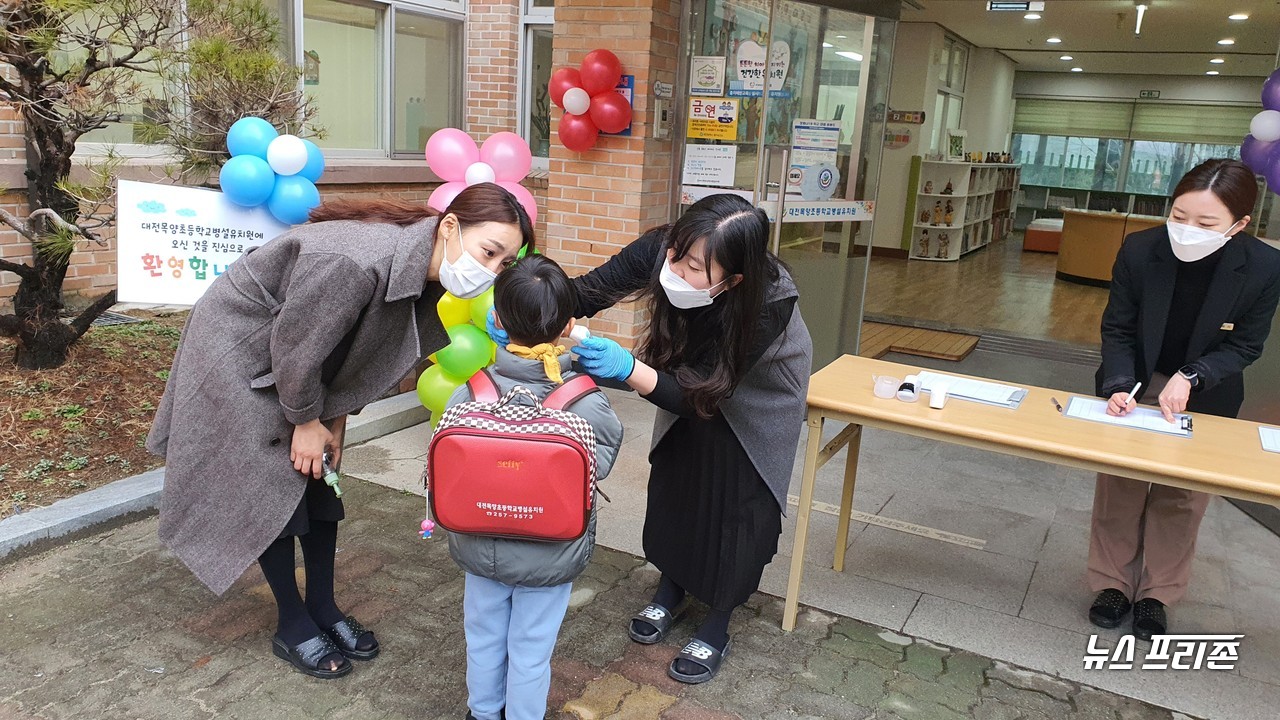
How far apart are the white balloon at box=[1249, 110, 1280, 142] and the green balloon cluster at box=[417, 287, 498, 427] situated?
3162mm

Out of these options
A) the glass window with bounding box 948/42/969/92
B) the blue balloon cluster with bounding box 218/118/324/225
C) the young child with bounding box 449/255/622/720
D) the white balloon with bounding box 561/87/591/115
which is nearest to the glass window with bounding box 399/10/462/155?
the white balloon with bounding box 561/87/591/115

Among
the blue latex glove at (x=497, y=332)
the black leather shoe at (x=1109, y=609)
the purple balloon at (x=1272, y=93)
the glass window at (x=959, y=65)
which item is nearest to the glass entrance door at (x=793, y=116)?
the purple balloon at (x=1272, y=93)

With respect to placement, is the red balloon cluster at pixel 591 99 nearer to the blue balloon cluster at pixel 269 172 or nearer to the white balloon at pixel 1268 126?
the blue balloon cluster at pixel 269 172

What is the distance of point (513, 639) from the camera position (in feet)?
6.99

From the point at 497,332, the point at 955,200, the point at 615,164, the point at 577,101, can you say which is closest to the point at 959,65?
the point at 955,200

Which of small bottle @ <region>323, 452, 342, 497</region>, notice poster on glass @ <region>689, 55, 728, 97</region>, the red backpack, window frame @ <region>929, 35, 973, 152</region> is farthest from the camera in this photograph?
window frame @ <region>929, 35, 973, 152</region>

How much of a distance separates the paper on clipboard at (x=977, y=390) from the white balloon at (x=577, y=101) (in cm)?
252

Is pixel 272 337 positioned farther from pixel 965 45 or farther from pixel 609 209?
pixel 965 45

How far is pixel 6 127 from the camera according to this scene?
499 centimetres

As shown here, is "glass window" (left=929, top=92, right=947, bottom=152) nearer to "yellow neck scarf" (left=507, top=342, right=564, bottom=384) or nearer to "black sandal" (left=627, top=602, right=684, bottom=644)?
"black sandal" (left=627, top=602, right=684, bottom=644)

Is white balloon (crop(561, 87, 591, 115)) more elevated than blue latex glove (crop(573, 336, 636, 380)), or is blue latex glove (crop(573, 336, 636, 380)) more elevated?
white balloon (crop(561, 87, 591, 115))

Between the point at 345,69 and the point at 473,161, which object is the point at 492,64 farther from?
the point at 473,161

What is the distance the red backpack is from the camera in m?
1.92

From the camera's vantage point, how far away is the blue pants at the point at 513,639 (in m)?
2.11
